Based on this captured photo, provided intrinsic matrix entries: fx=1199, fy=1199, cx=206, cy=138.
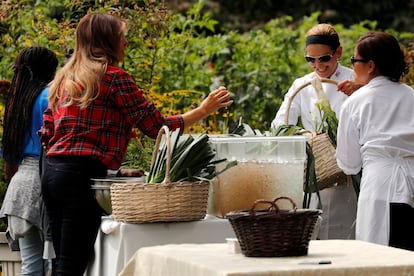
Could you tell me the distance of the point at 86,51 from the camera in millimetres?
5859

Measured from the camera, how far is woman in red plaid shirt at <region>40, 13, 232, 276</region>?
5703 mm

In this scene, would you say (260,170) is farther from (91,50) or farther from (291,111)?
(291,111)

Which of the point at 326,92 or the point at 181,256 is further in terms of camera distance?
the point at 326,92

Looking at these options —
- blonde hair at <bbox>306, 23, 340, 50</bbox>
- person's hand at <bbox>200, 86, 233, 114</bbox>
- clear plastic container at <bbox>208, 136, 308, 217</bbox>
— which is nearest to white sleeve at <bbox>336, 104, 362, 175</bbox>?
clear plastic container at <bbox>208, 136, 308, 217</bbox>

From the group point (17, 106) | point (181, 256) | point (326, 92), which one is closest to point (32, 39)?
point (17, 106)

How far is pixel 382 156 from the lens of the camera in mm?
5945

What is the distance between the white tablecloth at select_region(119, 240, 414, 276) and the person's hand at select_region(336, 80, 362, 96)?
173cm

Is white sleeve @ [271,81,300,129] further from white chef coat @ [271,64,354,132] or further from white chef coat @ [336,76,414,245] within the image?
white chef coat @ [336,76,414,245]

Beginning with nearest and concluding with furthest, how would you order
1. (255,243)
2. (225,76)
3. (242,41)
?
(255,243), (225,76), (242,41)

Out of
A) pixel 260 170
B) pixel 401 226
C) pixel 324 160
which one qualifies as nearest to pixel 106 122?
pixel 260 170

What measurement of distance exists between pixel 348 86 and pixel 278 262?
2299 mm

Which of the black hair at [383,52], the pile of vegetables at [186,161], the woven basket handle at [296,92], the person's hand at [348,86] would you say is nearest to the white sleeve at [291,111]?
the woven basket handle at [296,92]

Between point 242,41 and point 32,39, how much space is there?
10.2 ft

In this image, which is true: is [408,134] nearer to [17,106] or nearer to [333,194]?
[333,194]
